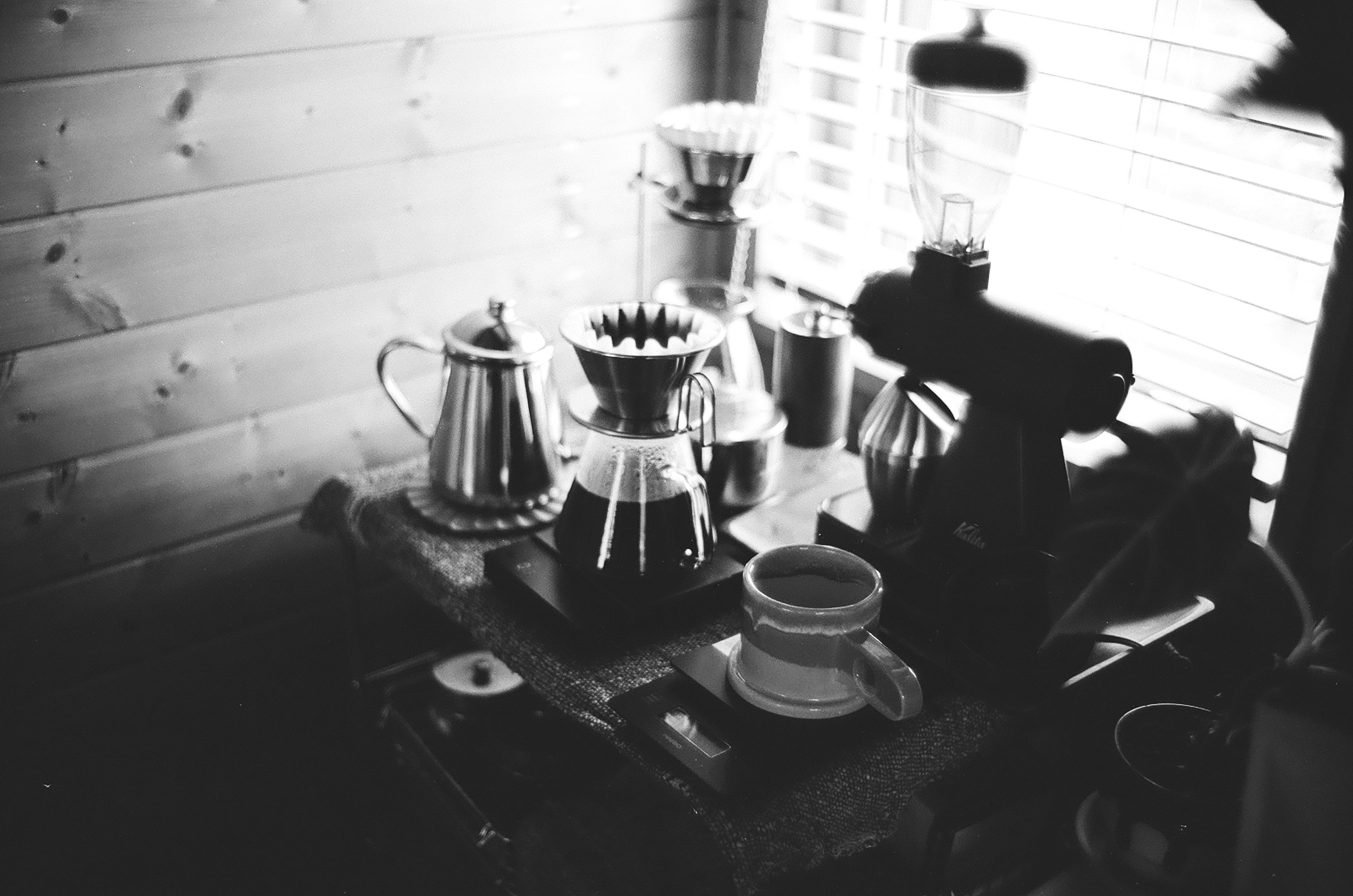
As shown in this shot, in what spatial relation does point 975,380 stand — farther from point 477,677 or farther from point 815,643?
point 477,677

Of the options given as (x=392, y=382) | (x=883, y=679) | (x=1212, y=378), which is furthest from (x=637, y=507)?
(x=1212, y=378)

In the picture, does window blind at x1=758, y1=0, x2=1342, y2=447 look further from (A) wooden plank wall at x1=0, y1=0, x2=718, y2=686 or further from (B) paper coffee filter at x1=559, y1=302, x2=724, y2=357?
(A) wooden plank wall at x1=0, y1=0, x2=718, y2=686

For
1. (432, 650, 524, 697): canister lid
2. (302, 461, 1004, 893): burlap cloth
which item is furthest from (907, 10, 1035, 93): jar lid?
(432, 650, 524, 697): canister lid

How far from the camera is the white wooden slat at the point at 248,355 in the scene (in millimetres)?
1417

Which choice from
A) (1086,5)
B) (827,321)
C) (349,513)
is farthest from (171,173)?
(1086,5)

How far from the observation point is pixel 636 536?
1.18 metres

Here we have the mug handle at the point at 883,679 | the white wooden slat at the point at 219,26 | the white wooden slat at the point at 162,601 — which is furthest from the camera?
the white wooden slat at the point at 162,601

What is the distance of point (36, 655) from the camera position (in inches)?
59.7

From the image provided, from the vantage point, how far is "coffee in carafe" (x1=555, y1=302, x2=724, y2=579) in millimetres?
1137

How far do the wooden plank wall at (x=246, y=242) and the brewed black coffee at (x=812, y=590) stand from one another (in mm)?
754

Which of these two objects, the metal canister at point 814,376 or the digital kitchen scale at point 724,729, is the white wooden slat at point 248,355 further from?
the digital kitchen scale at point 724,729

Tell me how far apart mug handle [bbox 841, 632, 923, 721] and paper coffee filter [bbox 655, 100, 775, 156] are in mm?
604

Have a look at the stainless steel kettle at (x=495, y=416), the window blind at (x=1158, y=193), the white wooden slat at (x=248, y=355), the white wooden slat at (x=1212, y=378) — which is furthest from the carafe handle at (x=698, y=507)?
the white wooden slat at (x=248, y=355)

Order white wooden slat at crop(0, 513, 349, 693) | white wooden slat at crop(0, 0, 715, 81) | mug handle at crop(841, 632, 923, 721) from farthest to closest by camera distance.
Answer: white wooden slat at crop(0, 513, 349, 693)
white wooden slat at crop(0, 0, 715, 81)
mug handle at crop(841, 632, 923, 721)
